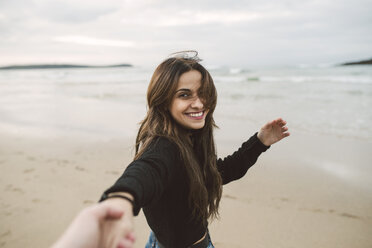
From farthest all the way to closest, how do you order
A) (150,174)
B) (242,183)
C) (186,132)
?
(242,183) < (186,132) < (150,174)

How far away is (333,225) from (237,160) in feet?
6.71

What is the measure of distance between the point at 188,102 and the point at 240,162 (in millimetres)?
697

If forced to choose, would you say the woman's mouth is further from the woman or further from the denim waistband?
the denim waistband

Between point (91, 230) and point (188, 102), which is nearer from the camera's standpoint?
point (91, 230)

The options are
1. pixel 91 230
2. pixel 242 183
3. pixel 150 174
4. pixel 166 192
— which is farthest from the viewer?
pixel 242 183

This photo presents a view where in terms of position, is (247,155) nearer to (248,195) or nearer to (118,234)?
(118,234)

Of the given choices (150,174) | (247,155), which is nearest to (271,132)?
(247,155)

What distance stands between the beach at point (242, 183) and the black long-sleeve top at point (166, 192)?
166cm

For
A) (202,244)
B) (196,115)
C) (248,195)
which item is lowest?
(248,195)

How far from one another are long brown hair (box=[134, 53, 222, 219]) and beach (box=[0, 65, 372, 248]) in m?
1.66

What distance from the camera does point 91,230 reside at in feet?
2.19

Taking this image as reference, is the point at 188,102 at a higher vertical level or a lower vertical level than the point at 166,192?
higher

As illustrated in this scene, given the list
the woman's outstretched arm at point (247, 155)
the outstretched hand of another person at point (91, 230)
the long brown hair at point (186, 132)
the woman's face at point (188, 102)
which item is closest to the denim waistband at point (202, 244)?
the long brown hair at point (186, 132)

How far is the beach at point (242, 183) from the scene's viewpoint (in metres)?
3.07
